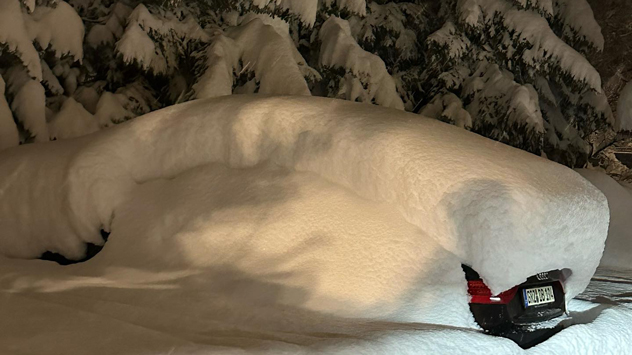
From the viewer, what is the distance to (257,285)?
307 cm

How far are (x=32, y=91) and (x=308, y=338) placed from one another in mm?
4456

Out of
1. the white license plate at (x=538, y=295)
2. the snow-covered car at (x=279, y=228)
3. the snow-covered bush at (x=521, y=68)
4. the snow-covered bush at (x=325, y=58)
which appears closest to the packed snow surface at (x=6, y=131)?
the snow-covered bush at (x=325, y=58)

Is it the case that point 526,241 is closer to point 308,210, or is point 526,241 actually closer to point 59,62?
point 308,210

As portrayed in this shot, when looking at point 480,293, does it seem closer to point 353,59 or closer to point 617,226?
point 353,59

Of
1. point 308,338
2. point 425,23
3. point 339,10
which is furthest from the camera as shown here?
point 425,23

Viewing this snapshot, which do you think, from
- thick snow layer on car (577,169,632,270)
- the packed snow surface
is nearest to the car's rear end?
the packed snow surface

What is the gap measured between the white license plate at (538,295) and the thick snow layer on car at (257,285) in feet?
0.66

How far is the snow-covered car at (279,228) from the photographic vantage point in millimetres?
2770

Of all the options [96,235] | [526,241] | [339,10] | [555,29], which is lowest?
[96,235]

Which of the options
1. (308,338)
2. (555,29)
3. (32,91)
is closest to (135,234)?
(308,338)

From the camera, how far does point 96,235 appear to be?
13.0 ft

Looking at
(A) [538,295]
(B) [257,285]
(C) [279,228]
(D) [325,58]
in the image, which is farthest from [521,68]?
(B) [257,285]

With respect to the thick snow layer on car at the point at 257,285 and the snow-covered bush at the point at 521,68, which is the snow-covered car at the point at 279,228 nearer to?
the thick snow layer on car at the point at 257,285

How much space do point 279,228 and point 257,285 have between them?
1.20 ft
